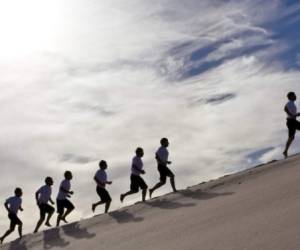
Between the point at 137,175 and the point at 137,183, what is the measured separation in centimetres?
22

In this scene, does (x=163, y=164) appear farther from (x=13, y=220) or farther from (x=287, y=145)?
(x=13, y=220)

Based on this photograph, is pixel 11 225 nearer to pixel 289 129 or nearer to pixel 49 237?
pixel 49 237

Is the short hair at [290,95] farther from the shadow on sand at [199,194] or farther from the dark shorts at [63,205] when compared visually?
the dark shorts at [63,205]

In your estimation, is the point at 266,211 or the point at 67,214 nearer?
the point at 266,211

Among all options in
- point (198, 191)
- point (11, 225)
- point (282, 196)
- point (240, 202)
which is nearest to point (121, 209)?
point (198, 191)

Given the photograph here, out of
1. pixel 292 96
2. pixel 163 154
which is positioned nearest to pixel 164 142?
pixel 163 154

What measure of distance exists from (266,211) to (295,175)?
2900mm

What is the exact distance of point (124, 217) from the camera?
45.9 feet

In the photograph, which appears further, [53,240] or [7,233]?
[7,233]

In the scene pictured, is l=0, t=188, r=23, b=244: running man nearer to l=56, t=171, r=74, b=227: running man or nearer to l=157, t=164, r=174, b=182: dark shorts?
l=56, t=171, r=74, b=227: running man

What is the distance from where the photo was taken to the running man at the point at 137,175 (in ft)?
53.9

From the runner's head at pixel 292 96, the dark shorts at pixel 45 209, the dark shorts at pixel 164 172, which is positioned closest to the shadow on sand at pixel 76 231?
the dark shorts at pixel 45 209

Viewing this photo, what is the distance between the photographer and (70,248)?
11828 millimetres

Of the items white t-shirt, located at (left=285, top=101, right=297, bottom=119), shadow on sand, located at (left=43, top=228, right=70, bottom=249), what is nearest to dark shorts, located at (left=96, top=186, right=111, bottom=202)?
shadow on sand, located at (left=43, top=228, right=70, bottom=249)
